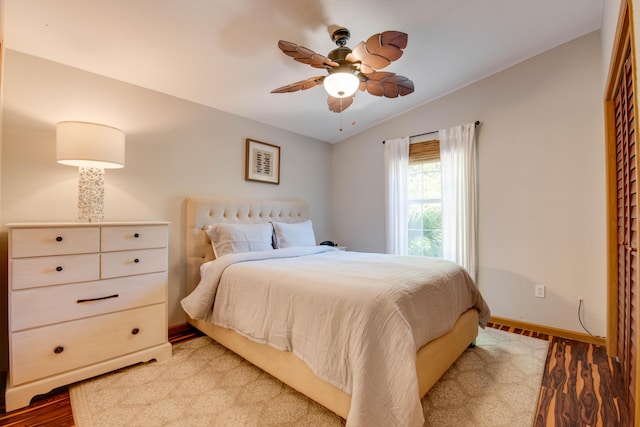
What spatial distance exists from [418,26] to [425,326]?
7.14 ft

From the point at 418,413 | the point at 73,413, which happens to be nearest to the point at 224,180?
the point at 73,413

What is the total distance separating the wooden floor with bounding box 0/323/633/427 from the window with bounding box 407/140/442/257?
1501 mm

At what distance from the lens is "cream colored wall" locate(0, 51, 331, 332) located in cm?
201

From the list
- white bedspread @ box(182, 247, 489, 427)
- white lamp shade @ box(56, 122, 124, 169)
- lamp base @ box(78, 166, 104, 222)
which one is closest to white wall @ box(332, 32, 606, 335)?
white bedspread @ box(182, 247, 489, 427)

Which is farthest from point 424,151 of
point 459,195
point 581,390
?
point 581,390

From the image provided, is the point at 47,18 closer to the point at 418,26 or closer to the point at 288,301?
the point at 288,301

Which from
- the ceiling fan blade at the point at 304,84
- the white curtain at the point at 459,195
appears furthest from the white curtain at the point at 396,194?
the ceiling fan blade at the point at 304,84

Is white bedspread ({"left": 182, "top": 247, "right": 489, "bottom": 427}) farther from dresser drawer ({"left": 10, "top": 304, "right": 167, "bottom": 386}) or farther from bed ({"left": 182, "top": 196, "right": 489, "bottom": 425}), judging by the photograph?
dresser drawer ({"left": 10, "top": 304, "right": 167, "bottom": 386})

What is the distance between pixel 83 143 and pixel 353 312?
2044 mm

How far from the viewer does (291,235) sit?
314 centimetres

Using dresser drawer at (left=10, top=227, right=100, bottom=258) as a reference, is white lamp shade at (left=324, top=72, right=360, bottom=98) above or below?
above

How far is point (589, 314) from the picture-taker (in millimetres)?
2471

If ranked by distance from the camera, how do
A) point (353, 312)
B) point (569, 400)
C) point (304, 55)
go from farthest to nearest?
point (304, 55) < point (569, 400) < point (353, 312)

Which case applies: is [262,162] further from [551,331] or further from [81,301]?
[551,331]
